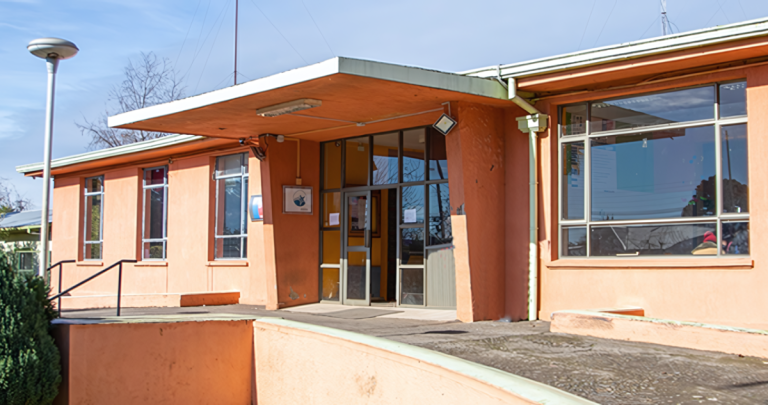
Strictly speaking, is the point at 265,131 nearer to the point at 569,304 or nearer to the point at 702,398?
the point at 569,304

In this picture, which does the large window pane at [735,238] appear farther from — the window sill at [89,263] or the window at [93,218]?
the window at [93,218]

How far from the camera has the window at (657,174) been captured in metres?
7.70

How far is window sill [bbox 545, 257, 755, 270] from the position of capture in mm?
7477

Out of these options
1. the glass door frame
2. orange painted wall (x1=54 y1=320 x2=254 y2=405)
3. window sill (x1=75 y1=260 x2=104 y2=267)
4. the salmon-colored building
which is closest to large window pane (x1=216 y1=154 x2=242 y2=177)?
the salmon-colored building

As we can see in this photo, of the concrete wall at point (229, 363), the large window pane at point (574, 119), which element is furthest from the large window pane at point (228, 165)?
the large window pane at point (574, 119)

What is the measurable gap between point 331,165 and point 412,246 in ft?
8.14

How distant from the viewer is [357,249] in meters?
11.5

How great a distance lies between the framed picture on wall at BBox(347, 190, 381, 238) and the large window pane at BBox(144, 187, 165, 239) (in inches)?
215

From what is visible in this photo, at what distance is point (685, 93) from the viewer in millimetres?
8062

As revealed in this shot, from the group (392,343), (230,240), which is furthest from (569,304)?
(230,240)

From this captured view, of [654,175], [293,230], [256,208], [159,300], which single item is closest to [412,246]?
[293,230]

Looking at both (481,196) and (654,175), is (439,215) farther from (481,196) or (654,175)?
(654,175)

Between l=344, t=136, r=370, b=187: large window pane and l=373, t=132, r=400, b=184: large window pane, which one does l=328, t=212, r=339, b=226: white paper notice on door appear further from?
l=373, t=132, r=400, b=184: large window pane

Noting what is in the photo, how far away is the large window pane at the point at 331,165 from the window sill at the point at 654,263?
4.54 m
